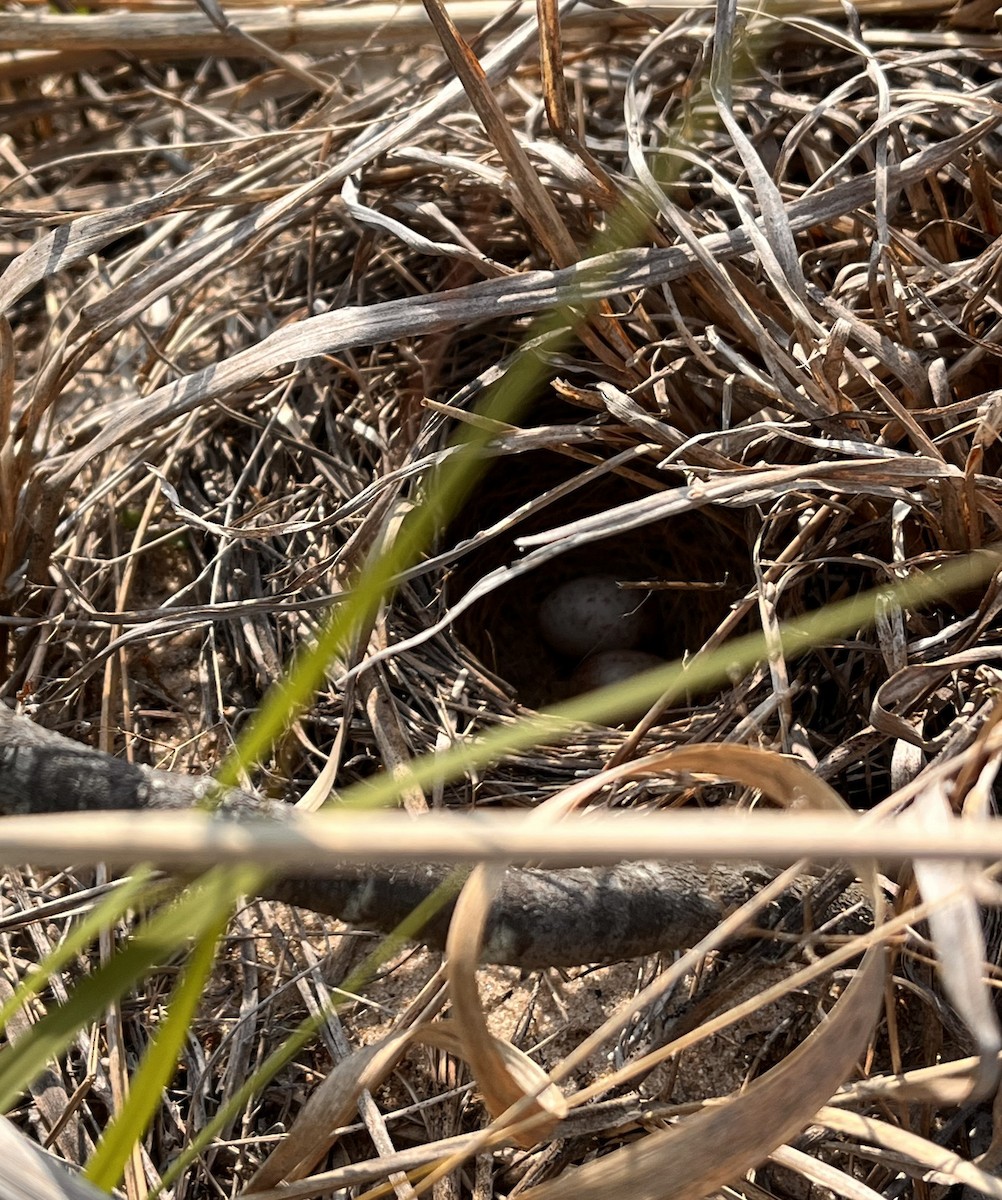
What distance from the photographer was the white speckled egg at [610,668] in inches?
87.3

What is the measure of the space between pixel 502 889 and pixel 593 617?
53.0 inches

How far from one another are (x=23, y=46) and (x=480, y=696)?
142 centimetres

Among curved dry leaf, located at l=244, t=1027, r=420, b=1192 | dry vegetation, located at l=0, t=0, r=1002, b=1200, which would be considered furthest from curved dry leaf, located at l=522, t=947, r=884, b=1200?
curved dry leaf, located at l=244, t=1027, r=420, b=1192

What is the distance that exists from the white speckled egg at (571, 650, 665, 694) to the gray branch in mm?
965

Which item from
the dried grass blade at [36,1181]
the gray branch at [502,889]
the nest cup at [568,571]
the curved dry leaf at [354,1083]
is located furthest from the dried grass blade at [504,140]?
the dried grass blade at [36,1181]

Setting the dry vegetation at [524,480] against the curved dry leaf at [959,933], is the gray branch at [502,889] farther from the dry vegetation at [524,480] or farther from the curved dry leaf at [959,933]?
the curved dry leaf at [959,933]

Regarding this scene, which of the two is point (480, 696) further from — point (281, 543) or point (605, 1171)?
point (605, 1171)

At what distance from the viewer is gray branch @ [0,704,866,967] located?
100cm

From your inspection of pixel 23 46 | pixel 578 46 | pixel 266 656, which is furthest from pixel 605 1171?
pixel 23 46

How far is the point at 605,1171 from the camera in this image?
0.91 m

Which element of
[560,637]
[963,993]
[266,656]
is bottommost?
[560,637]

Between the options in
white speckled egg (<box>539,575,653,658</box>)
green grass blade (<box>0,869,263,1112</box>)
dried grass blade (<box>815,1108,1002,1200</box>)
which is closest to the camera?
green grass blade (<box>0,869,263,1112</box>)

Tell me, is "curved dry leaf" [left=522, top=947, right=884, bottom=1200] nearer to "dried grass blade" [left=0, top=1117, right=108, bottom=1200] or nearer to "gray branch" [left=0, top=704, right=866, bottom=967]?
"gray branch" [left=0, top=704, right=866, bottom=967]

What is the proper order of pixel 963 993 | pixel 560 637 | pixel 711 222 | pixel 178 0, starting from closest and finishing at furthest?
pixel 963 993 → pixel 711 222 → pixel 178 0 → pixel 560 637
